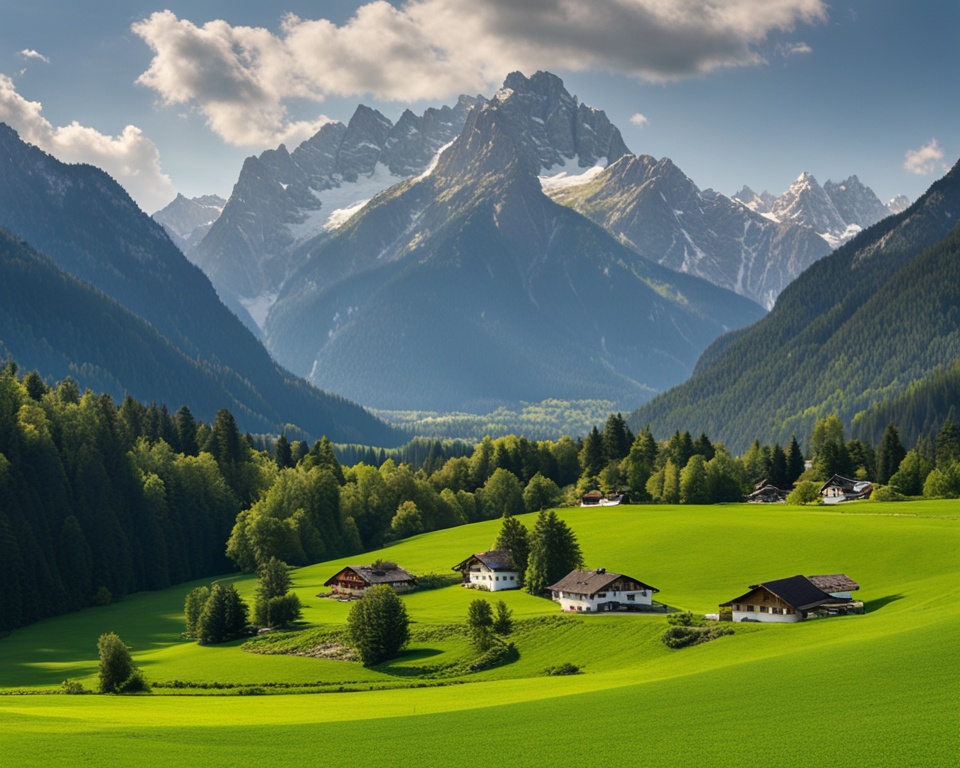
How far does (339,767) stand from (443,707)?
16267 mm

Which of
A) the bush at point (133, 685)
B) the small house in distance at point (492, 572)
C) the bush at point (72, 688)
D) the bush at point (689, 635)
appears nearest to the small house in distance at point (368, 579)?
the small house in distance at point (492, 572)

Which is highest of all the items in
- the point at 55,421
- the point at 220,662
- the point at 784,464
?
the point at 55,421

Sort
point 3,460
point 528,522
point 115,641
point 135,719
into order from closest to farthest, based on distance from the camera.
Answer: point 135,719
point 115,641
point 3,460
point 528,522

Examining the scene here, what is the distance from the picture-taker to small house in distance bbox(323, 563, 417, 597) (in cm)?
11756

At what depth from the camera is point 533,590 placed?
113m

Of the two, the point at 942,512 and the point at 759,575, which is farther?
the point at 942,512

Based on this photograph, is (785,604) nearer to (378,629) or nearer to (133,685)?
(378,629)

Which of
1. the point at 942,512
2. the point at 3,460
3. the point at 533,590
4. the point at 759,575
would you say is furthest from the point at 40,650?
the point at 942,512

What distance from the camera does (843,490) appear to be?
165 metres

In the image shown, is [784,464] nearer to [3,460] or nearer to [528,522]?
[528,522]

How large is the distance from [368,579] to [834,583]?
49531 mm

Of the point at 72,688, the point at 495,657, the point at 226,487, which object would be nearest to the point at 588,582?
the point at 495,657

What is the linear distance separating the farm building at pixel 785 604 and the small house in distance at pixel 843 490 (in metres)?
81.6

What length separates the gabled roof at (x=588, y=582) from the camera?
95188mm
